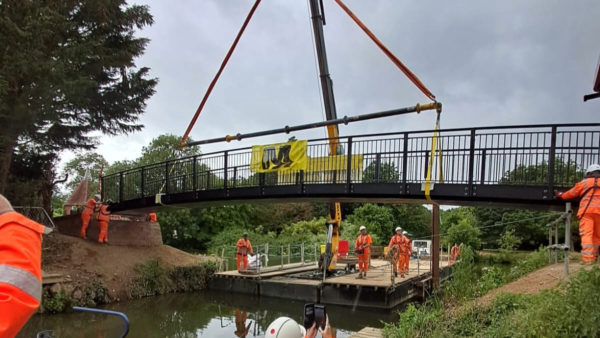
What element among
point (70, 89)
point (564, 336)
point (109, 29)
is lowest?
point (564, 336)

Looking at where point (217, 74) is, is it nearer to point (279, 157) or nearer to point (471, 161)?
point (279, 157)

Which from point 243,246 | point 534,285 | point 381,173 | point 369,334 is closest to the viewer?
point 534,285

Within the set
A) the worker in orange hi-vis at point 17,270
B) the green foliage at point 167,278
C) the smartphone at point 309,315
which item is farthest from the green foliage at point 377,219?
the worker in orange hi-vis at point 17,270

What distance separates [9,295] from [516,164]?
10566 mm

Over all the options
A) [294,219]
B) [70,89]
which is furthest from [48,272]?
[294,219]

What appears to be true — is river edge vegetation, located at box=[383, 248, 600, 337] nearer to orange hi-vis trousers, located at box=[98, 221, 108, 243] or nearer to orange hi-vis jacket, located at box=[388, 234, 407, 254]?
orange hi-vis jacket, located at box=[388, 234, 407, 254]

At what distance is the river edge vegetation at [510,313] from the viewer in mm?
4852

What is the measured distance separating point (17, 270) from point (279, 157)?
12.3 metres

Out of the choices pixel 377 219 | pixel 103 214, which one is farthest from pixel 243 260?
pixel 377 219

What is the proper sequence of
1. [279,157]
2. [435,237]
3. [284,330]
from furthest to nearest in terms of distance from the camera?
[435,237] → [279,157] → [284,330]

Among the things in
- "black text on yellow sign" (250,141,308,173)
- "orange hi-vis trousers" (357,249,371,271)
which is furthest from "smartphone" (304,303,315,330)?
"orange hi-vis trousers" (357,249,371,271)

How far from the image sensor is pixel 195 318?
49.2ft

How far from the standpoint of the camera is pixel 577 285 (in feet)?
17.3

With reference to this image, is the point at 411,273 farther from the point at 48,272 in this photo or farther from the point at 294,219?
the point at 294,219
